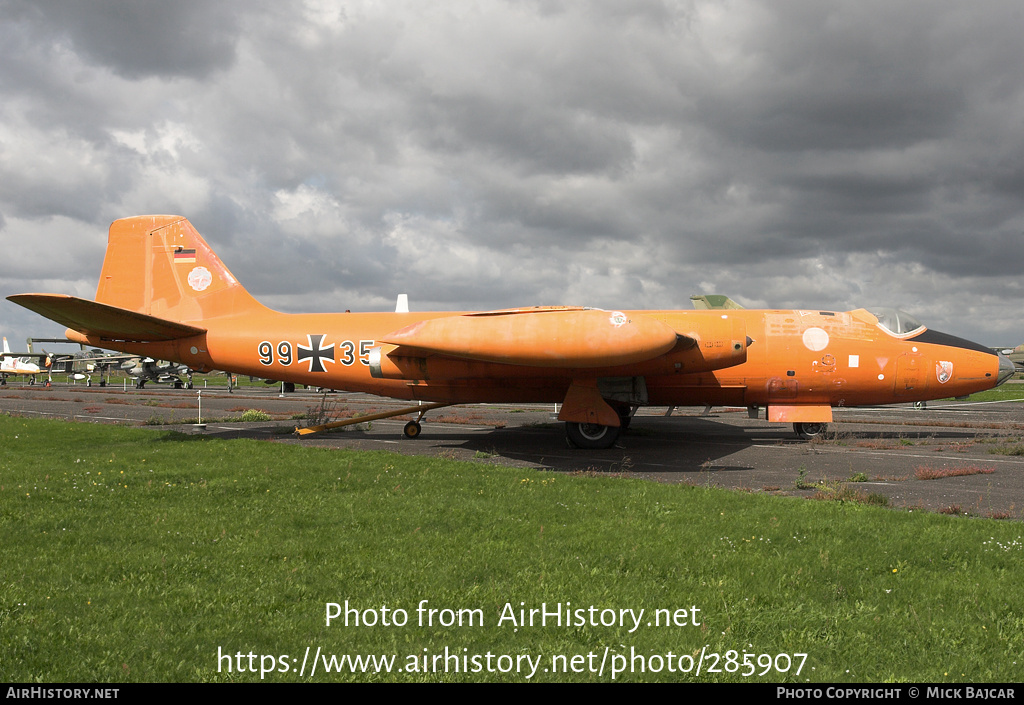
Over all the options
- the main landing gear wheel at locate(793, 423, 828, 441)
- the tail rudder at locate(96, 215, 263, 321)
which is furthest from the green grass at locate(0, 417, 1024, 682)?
the main landing gear wheel at locate(793, 423, 828, 441)

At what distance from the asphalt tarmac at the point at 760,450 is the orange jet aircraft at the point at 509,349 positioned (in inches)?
41.8

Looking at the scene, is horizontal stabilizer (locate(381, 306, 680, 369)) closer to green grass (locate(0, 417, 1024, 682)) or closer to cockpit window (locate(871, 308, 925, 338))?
green grass (locate(0, 417, 1024, 682))

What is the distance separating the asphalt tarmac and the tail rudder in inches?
139

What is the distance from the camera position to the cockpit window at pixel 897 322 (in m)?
15.2

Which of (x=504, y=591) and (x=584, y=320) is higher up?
(x=584, y=320)

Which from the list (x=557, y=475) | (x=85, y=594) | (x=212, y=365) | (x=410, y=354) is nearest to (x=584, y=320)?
(x=557, y=475)

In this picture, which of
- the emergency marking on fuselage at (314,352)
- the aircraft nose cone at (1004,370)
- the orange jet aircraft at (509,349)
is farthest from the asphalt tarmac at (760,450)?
the emergency marking on fuselage at (314,352)

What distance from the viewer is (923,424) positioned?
810 inches

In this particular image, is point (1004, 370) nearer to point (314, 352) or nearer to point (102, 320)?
point (314, 352)

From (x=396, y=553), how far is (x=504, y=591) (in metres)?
1.32

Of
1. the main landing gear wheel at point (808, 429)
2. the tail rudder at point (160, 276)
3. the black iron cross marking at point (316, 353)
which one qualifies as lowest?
the main landing gear wheel at point (808, 429)

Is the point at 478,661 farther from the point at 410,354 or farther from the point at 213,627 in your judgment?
the point at 410,354

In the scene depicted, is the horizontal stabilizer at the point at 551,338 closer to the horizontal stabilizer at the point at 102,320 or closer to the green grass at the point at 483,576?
the green grass at the point at 483,576
